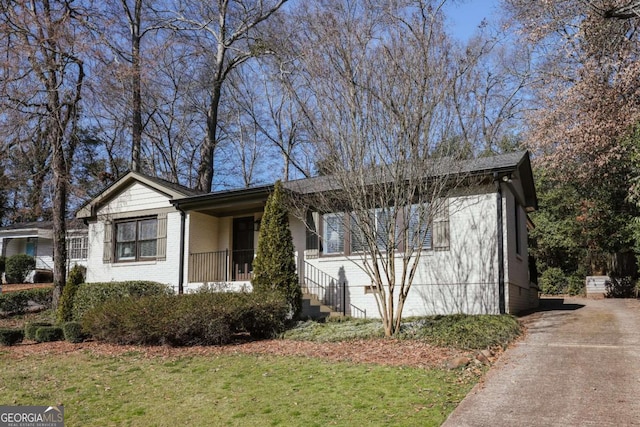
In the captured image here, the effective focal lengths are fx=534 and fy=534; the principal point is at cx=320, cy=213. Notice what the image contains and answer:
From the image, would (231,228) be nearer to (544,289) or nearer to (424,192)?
(424,192)

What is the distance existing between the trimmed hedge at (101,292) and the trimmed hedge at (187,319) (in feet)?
10.7

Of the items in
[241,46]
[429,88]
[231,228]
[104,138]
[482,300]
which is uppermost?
[241,46]

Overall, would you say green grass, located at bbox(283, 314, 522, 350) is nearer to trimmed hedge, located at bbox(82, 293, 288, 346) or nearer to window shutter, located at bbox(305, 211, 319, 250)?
trimmed hedge, located at bbox(82, 293, 288, 346)

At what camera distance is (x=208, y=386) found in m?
7.81

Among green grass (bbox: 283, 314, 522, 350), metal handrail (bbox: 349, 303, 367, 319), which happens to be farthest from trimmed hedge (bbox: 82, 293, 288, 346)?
metal handrail (bbox: 349, 303, 367, 319)

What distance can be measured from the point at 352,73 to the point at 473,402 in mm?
6347

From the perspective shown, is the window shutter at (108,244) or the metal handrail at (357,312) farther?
the window shutter at (108,244)

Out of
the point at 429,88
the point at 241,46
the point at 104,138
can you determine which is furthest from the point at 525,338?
the point at 104,138

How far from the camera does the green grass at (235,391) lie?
6293 mm

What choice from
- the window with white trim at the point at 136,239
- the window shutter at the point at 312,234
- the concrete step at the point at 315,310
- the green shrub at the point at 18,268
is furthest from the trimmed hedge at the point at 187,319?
the green shrub at the point at 18,268

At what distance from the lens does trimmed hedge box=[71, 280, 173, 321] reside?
15.1 m

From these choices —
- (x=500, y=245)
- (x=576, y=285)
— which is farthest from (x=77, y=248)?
(x=576, y=285)

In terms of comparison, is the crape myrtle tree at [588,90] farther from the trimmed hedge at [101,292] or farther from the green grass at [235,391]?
the trimmed hedge at [101,292]

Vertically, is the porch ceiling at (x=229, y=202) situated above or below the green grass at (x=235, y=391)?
above
